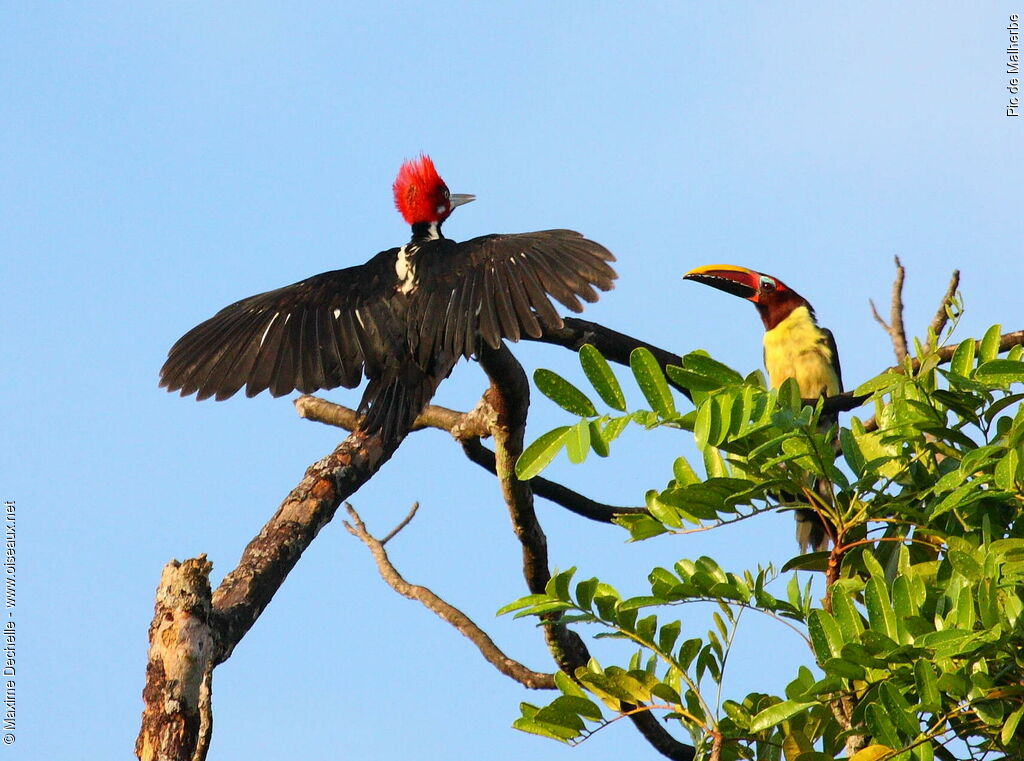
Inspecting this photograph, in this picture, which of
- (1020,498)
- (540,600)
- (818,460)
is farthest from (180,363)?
(1020,498)

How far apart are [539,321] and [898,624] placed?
170 centimetres

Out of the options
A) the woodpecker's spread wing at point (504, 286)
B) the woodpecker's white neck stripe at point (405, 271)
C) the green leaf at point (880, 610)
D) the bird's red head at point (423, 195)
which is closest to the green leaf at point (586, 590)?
the green leaf at point (880, 610)

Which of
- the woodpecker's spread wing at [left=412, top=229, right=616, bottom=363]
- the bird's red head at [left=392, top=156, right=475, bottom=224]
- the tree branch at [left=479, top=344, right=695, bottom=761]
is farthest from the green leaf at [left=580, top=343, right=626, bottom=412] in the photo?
the bird's red head at [left=392, top=156, right=475, bottom=224]

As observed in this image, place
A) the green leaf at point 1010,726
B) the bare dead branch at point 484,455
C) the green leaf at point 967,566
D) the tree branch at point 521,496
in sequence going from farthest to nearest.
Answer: the bare dead branch at point 484,455 < the tree branch at point 521,496 < the green leaf at point 967,566 < the green leaf at point 1010,726

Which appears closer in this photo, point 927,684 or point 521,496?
point 927,684

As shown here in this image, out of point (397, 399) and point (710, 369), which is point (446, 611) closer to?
point (397, 399)

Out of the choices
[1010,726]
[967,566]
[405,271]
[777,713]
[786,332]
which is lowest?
[1010,726]

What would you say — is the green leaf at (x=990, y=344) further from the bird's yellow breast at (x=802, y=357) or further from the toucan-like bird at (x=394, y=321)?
the bird's yellow breast at (x=802, y=357)

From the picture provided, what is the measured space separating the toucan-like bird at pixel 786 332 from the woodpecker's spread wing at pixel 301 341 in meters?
1.62

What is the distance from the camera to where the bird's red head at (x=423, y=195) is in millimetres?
4660

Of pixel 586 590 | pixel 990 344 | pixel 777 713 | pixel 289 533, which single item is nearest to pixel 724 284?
pixel 289 533

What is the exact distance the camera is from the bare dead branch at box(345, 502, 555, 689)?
3.74m

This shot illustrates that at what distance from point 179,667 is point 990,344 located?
5.23 ft

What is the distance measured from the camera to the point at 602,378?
203 cm
